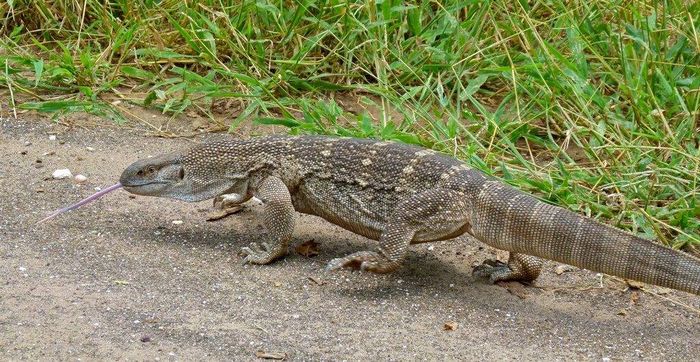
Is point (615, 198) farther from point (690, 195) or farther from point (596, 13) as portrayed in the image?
point (596, 13)

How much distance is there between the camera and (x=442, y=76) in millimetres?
8281

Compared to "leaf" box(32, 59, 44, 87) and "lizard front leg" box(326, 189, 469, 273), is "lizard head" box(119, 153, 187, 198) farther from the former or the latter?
"leaf" box(32, 59, 44, 87)

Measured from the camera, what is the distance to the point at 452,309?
5.75m

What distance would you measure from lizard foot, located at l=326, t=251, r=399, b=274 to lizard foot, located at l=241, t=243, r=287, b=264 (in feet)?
1.30

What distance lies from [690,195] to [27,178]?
411 cm

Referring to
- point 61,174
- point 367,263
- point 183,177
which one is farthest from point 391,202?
point 61,174

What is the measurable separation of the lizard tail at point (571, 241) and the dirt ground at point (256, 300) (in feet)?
1.06

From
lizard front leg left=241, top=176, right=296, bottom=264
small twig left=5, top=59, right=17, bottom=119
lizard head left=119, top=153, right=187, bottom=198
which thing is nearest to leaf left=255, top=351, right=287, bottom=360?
lizard front leg left=241, top=176, right=296, bottom=264

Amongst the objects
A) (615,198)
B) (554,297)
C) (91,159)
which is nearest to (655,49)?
(615,198)

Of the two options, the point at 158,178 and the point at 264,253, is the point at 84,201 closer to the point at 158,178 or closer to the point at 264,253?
the point at 158,178

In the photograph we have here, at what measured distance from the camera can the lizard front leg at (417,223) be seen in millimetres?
5891

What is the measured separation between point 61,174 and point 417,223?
8.91 feet

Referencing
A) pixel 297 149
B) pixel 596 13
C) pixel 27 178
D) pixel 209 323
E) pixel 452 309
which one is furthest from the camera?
pixel 596 13

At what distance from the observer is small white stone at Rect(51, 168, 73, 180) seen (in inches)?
293
